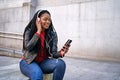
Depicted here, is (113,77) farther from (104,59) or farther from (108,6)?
(108,6)

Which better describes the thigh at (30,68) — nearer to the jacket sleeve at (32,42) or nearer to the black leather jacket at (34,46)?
the black leather jacket at (34,46)

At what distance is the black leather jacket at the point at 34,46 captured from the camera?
2.53m

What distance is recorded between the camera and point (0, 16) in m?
10.6

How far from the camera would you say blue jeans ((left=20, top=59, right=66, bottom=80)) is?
2.41 metres

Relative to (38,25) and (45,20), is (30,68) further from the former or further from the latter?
(45,20)

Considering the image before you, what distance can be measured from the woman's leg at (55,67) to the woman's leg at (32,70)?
0.15 metres

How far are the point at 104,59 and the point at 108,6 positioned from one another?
2101 millimetres

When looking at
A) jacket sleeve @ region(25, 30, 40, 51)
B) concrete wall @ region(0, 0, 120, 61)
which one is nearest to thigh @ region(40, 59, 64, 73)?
jacket sleeve @ region(25, 30, 40, 51)

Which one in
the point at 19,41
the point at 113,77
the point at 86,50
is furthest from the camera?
the point at 19,41

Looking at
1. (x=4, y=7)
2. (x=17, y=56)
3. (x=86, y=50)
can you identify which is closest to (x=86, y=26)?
(x=86, y=50)

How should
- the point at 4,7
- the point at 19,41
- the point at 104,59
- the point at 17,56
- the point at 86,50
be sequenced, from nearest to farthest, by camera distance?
the point at 104,59
the point at 86,50
the point at 17,56
the point at 19,41
the point at 4,7

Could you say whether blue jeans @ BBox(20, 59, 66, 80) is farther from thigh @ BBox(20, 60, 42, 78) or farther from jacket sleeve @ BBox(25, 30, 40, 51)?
jacket sleeve @ BBox(25, 30, 40, 51)

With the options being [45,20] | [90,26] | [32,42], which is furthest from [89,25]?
[32,42]

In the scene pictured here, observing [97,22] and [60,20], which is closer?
[97,22]
